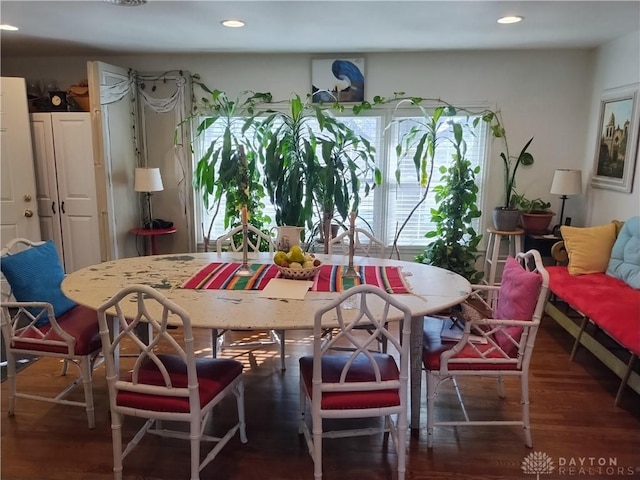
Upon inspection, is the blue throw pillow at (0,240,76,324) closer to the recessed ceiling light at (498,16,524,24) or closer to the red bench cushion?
the red bench cushion

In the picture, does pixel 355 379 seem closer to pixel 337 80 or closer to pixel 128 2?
pixel 128 2

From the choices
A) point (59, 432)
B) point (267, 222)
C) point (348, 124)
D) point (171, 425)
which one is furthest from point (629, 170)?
point (59, 432)

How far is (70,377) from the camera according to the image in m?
2.81

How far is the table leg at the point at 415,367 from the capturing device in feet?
7.02

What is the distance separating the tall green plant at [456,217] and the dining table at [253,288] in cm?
143

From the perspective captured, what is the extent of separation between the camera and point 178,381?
1888 mm

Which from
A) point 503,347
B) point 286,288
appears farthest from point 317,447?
point 503,347

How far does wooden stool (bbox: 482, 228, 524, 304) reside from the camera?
3.98 meters

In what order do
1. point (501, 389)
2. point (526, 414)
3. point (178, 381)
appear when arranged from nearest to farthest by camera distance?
point (178, 381) < point (526, 414) < point (501, 389)

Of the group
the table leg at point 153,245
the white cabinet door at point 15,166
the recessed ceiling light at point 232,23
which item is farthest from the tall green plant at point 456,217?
the white cabinet door at point 15,166

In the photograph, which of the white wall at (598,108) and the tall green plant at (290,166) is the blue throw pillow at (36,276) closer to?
the tall green plant at (290,166)

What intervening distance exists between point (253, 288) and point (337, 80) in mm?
2603

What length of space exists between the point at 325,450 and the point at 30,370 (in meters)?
1.96

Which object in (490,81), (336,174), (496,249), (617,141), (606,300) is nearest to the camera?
(606,300)
